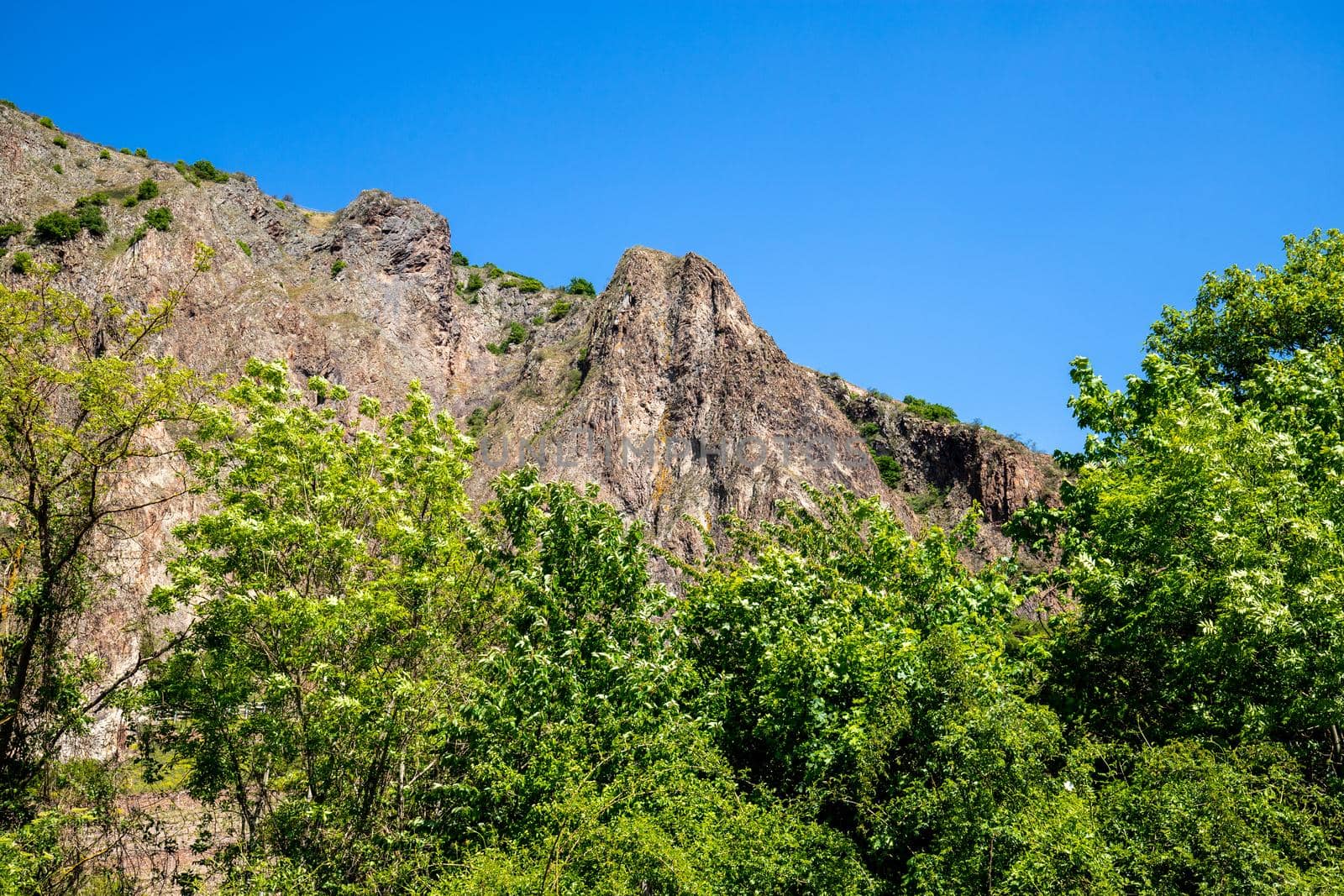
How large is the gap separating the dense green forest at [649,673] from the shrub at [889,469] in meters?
62.3

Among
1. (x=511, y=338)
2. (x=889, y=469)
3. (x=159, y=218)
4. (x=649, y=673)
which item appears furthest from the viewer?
(x=511, y=338)

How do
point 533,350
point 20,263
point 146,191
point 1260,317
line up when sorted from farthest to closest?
point 533,350
point 146,191
point 20,263
point 1260,317

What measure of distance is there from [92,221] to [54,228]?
2.89 m

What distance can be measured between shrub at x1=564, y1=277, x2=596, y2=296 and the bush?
3882cm

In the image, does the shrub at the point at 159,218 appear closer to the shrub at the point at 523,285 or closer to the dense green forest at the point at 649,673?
the shrub at the point at 523,285

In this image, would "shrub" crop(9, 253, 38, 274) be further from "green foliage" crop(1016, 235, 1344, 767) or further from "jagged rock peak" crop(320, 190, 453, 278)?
"green foliage" crop(1016, 235, 1344, 767)

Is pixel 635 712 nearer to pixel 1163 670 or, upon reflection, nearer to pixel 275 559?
pixel 275 559

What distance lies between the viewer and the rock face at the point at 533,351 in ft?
207

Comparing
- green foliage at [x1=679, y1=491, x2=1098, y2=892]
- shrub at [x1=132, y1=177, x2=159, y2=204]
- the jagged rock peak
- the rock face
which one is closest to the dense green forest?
green foliage at [x1=679, y1=491, x2=1098, y2=892]

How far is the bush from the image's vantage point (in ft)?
290

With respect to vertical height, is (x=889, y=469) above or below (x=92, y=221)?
above

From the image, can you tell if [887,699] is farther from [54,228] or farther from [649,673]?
[54,228]

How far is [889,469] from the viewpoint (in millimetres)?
81938

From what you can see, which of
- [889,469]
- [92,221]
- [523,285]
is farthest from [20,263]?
[889,469]
